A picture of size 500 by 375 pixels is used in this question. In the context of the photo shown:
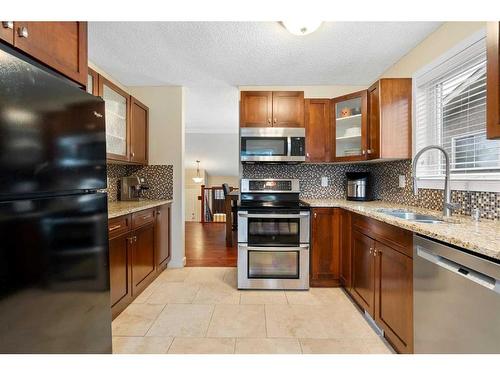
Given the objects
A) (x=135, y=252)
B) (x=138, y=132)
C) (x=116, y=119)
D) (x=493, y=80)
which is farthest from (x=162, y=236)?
(x=493, y=80)

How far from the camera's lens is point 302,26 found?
1.94m

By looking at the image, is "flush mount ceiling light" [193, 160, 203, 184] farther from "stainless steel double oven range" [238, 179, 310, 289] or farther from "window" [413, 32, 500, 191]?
"window" [413, 32, 500, 191]

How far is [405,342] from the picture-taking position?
146 centimetres

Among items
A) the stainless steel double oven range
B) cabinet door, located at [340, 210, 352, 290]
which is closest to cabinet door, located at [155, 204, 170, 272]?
the stainless steel double oven range

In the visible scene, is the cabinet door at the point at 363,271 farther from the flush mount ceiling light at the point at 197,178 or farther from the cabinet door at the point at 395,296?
the flush mount ceiling light at the point at 197,178

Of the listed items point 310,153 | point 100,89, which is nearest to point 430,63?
point 310,153

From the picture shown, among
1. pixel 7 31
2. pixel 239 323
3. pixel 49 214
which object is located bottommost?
pixel 239 323

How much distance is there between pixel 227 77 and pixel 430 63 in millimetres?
2047

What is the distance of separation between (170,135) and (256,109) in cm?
122

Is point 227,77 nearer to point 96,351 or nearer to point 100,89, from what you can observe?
point 100,89

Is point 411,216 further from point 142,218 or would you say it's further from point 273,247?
point 142,218

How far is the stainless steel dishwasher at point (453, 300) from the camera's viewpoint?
0.91 metres
